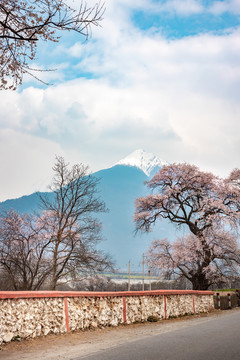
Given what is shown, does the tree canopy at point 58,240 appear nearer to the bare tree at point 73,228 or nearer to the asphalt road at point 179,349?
the bare tree at point 73,228

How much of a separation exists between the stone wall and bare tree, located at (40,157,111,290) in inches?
341

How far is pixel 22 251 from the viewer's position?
25.2m

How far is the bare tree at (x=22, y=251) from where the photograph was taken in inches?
955

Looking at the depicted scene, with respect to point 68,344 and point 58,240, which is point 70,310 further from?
point 58,240

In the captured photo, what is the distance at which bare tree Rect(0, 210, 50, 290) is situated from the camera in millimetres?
24245

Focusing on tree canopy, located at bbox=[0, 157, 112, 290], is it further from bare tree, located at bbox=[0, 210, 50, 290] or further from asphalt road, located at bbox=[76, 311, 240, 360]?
asphalt road, located at bbox=[76, 311, 240, 360]

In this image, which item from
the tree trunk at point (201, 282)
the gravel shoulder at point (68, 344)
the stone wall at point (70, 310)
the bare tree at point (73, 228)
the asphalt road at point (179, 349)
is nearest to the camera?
the asphalt road at point (179, 349)

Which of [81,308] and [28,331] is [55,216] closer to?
[81,308]

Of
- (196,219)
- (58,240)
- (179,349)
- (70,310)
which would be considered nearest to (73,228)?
(58,240)

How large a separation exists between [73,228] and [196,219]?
983 cm

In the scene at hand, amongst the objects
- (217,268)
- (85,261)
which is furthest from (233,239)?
(85,261)

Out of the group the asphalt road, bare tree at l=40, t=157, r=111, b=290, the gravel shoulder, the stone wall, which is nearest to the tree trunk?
bare tree at l=40, t=157, r=111, b=290

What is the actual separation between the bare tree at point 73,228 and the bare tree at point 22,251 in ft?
2.82

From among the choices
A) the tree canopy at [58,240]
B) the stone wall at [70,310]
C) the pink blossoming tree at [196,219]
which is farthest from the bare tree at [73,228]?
the stone wall at [70,310]
